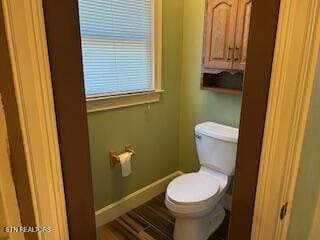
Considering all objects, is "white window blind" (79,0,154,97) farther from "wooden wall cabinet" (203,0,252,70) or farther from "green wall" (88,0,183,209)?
"wooden wall cabinet" (203,0,252,70)

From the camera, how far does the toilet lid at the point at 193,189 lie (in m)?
1.71

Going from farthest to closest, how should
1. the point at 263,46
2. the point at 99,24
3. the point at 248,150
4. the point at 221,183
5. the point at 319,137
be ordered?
the point at 221,183, the point at 99,24, the point at 319,137, the point at 248,150, the point at 263,46

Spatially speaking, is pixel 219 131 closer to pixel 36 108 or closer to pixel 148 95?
pixel 148 95

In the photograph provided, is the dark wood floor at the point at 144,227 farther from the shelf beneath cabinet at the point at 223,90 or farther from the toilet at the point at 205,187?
the shelf beneath cabinet at the point at 223,90

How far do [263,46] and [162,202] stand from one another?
196cm

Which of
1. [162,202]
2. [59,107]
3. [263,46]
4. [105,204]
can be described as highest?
[263,46]

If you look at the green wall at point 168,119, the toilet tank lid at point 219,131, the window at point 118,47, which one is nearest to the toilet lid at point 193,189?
A: the toilet tank lid at point 219,131

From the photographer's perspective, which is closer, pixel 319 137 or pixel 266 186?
pixel 266 186

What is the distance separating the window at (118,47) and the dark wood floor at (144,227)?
1.08 metres

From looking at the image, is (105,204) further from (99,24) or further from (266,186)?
(266,186)

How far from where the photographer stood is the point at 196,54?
7.23 feet

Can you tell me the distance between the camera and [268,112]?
0.75 metres

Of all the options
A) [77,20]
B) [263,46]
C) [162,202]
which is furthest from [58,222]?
[162,202]

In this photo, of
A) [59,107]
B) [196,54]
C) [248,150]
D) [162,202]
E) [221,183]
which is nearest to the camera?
[59,107]
